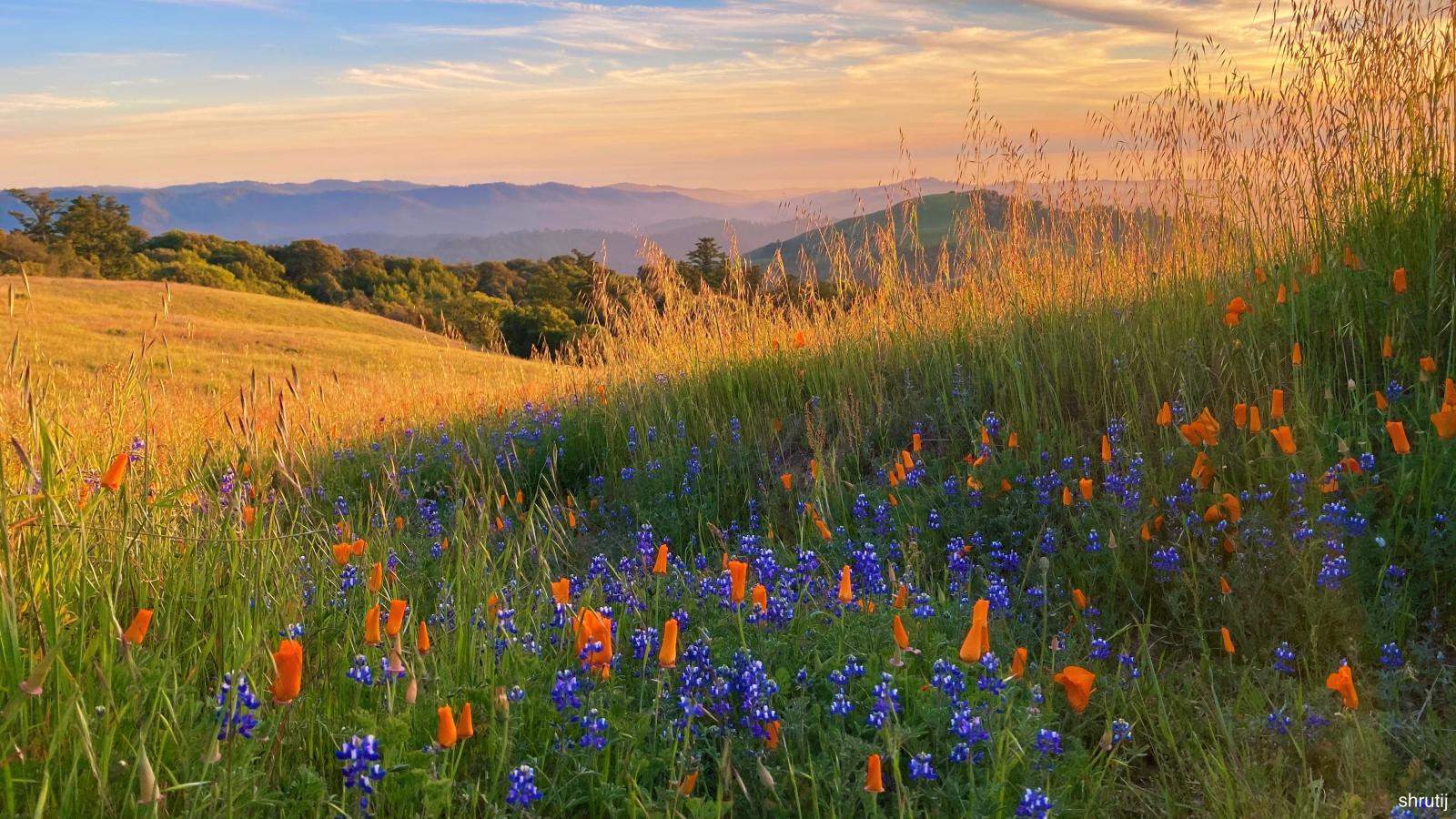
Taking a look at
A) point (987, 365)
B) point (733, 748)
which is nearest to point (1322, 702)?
point (733, 748)

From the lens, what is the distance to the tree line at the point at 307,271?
32156 millimetres

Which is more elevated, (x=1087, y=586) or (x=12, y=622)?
(x=12, y=622)

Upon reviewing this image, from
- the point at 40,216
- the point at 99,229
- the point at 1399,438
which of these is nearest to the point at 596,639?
the point at 1399,438

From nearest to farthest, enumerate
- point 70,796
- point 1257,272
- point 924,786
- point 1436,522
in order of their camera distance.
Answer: point 70,796 < point 924,786 < point 1436,522 < point 1257,272

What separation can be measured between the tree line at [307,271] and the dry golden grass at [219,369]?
4809 mm

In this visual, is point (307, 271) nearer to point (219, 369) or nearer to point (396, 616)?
point (219, 369)

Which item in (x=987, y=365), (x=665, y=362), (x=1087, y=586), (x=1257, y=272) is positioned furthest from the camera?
(x=665, y=362)

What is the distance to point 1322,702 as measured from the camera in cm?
228

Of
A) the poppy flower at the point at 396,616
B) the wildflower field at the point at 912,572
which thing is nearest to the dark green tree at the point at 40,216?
the wildflower field at the point at 912,572

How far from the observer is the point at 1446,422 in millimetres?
2793

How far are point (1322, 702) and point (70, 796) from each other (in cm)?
267

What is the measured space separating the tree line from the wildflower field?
23.9 metres

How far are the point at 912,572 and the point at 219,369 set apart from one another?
45.7ft

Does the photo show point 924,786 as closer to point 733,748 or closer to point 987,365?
point 733,748
